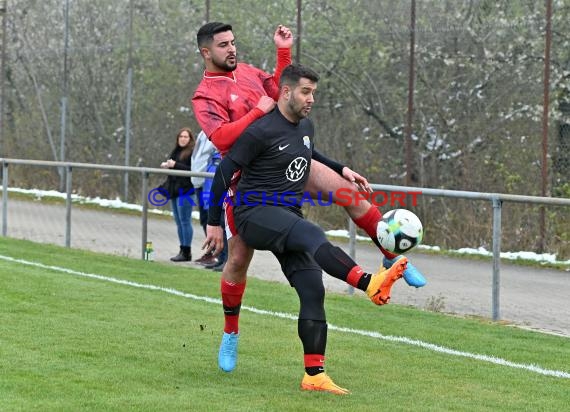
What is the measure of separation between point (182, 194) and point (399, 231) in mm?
8065

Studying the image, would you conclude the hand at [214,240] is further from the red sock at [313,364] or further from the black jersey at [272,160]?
the red sock at [313,364]

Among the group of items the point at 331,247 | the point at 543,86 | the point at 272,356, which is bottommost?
the point at 272,356

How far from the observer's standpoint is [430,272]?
13.2 m

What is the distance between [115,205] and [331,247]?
46.7 ft

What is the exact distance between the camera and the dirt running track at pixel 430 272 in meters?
11.3

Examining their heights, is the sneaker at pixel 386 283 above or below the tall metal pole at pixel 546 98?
below

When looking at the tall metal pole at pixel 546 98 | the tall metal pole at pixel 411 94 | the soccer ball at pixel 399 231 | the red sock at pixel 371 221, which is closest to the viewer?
the soccer ball at pixel 399 231

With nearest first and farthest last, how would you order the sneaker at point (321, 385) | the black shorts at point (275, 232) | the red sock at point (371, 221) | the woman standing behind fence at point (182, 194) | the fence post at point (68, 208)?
the sneaker at point (321, 385)
the black shorts at point (275, 232)
the red sock at point (371, 221)
the woman standing behind fence at point (182, 194)
the fence post at point (68, 208)

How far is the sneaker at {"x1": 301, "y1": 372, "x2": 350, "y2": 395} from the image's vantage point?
7246mm

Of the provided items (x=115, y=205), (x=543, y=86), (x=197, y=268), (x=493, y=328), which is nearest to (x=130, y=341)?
(x=493, y=328)

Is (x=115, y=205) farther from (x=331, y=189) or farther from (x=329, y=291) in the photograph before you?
(x=331, y=189)

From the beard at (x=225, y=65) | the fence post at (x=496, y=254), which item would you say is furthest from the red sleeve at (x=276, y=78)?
the fence post at (x=496, y=254)

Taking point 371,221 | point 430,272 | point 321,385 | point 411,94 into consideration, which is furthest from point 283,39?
point 411,94

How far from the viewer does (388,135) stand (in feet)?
62.0
